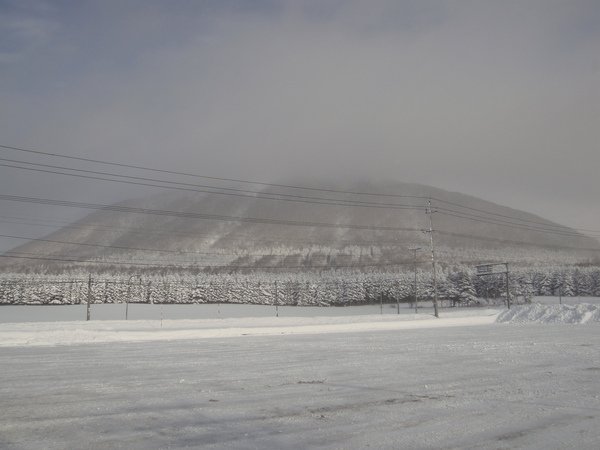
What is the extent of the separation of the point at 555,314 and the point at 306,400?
39.7m

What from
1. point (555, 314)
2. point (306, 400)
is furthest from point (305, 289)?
point (306, 400)

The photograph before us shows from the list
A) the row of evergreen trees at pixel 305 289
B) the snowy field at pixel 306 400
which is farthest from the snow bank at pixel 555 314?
the row of evergreen trees at pixel 305 289

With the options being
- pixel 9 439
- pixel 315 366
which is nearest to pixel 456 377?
pixel 315 366

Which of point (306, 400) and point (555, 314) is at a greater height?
point (306, 400)

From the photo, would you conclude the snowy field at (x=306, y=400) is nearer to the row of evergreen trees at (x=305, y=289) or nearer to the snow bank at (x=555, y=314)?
the snow bank at (x=555, y=314)

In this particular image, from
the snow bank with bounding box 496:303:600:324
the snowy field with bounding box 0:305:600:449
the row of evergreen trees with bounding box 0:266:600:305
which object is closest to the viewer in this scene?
the snowy field with bounding box 0:305:600:449

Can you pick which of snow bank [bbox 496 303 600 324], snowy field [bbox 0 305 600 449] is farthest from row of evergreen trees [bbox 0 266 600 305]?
snowy field [bbox 0 305 600 449]

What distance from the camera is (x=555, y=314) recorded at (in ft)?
140

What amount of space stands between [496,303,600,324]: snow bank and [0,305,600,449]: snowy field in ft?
Result: 83.9

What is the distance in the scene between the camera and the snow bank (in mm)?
40000

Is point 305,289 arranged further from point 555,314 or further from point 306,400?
point 306,400

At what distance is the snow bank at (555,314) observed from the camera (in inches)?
1575

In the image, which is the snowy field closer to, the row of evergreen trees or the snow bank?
the snow bank

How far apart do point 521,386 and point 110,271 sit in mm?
171310
